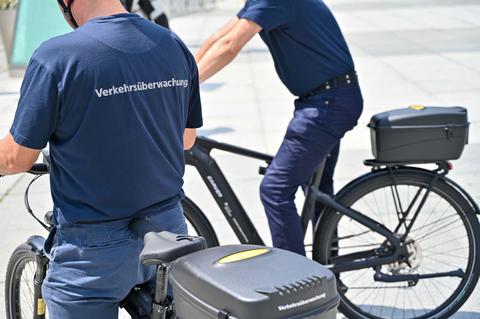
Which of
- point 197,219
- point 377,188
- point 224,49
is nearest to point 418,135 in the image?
point 377,188

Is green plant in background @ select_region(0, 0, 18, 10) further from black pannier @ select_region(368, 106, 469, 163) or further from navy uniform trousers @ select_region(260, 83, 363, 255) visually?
black pannier @ select_region(368, 106, 469, 163)

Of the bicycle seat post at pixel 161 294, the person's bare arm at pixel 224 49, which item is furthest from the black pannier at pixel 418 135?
the bicycle seat post at pixel 161 294

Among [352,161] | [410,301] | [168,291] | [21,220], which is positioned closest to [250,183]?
[352,161]

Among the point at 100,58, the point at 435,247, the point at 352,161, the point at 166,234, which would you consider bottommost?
the point at 352,161

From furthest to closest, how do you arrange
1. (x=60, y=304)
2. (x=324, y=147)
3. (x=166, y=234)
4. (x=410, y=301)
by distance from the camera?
(x=410, y=301)
(x=324, y=147)
(x=60, y=304)
(x=166, y=234)

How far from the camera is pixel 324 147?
12.8 feet

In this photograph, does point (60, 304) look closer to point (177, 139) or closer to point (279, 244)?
point (177, 139)

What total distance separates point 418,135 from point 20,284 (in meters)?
1.95

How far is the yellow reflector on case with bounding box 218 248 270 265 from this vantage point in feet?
6.58

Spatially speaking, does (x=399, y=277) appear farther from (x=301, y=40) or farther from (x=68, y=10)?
(x=68, y=10)

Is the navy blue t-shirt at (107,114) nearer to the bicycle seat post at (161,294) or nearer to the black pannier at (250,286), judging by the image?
the bicycle seat post at (161,294)

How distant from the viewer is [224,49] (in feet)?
12.3

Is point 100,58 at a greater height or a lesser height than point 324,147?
greater

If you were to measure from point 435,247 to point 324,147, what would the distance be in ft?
4.72
